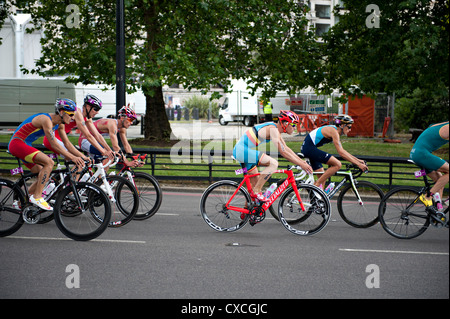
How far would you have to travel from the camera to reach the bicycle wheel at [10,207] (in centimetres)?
755

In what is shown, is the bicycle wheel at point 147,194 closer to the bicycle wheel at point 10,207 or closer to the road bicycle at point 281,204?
the road bicycle at point 281,204

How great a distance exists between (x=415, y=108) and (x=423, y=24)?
12.9m

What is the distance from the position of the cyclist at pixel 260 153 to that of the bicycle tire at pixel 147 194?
4.90 feet

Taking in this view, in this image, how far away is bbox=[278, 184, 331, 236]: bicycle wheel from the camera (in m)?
8.04

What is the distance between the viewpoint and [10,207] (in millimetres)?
7559

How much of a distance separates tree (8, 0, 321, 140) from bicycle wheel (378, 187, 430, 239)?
11.3m

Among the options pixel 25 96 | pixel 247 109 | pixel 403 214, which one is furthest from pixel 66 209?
pixel 247 109

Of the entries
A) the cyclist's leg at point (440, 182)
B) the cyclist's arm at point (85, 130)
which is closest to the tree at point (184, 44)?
the cyclist's arm at point (85, 130)

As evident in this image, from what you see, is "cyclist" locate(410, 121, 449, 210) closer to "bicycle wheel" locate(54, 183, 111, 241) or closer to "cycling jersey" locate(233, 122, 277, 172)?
"cycling jersey" locate(233, 122, 277, 172)

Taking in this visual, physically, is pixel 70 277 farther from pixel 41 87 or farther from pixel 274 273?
pixel 41 87

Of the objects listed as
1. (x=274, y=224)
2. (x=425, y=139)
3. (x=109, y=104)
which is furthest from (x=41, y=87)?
(x=425, y=139)

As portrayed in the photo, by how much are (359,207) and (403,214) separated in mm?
1134

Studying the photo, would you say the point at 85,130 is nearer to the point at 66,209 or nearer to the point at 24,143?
the point at 24,143

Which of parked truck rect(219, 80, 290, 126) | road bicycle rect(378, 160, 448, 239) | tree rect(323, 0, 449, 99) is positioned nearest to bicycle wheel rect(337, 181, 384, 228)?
road bicycle rect(378, 160, 448, 239)
